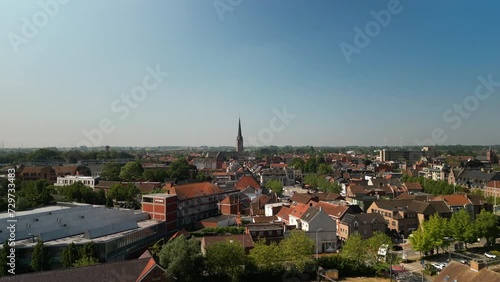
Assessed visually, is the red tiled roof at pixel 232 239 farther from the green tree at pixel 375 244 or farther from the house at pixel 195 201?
the house at pixel 195 201

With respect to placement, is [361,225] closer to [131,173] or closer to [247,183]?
[247,183]

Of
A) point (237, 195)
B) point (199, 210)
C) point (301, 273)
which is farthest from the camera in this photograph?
point (237, 195)

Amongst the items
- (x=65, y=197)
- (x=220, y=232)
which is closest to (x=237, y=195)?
(x=220, y=232)

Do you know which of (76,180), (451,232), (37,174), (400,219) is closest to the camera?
(451,232)

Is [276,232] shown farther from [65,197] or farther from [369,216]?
[65,197]

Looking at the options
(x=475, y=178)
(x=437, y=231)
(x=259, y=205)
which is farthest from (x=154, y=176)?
(x=475, y=178)

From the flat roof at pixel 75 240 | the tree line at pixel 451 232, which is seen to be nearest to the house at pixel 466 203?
the tree line at pixel 451 232
